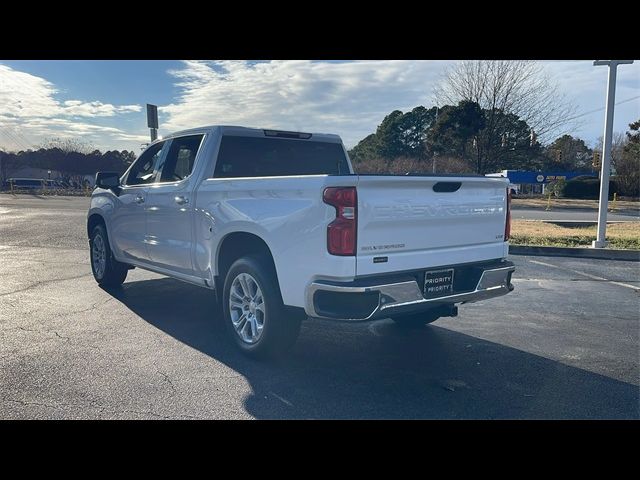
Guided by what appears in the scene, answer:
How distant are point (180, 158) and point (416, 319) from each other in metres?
3.24

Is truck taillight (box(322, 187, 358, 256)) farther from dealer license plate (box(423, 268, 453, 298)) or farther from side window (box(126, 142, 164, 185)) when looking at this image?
side window (box(126, 142, 164, 185))

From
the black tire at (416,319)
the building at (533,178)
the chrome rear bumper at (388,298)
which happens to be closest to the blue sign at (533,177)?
the building at (533,178)

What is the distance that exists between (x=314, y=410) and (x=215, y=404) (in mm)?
719

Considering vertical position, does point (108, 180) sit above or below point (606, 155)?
below

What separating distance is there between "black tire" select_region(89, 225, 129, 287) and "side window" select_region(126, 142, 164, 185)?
1.02 metres

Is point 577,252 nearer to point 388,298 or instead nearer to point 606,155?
point 606,155

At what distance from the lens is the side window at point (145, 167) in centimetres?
625

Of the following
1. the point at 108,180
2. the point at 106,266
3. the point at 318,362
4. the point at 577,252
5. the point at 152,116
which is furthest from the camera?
the point at 152,116

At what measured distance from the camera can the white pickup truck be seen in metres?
3.64

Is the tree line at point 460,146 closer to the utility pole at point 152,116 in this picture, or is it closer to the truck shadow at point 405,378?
the utility pole at point 152,116

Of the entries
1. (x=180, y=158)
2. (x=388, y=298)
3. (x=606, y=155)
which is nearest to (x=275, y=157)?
(x=180, y=158)

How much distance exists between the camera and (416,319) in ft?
17.8

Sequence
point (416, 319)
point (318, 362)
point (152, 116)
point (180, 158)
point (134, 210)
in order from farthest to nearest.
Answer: point (152, 116) < point (134, 210) < point (180, 158) < point (416, 319) < point (318, 362)

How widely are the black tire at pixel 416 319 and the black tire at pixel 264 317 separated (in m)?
1.57
